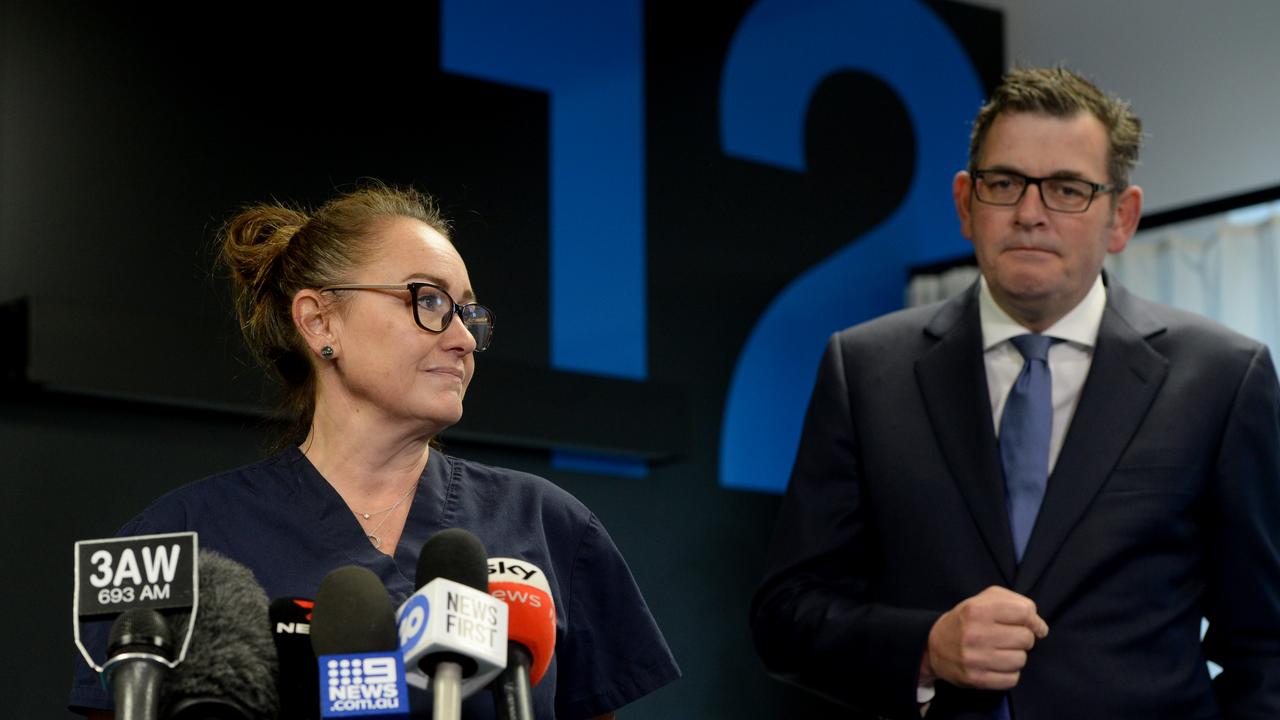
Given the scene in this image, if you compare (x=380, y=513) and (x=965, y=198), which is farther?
(x=965, y=198)

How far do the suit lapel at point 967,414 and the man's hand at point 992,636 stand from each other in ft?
0.58

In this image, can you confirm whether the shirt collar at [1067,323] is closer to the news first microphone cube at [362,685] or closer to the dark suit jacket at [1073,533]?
the dark suit jacket at [1073,533]

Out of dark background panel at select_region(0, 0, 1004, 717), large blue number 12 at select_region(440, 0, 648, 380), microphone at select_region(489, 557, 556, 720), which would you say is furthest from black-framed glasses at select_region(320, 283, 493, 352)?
large blue number 12 at select_region(440, 0, 648, 380)

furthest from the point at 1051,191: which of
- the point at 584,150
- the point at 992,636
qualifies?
the point at 584,150

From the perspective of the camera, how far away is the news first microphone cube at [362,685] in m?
1.43

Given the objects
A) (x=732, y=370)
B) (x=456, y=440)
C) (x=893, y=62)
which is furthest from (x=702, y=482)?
(x=893, y=62)

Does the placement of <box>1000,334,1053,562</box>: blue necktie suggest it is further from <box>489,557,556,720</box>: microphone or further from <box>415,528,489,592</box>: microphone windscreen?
<box>415,528,489,592</box>: microphone windscreen

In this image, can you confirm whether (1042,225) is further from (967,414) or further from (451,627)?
(451,627)

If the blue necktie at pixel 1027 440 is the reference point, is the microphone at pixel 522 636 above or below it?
below

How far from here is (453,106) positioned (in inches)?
181

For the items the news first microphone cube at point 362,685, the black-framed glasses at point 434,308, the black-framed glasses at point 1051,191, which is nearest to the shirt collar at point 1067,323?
the black-framed glasses at point 1051,191

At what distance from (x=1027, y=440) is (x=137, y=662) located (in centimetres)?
139

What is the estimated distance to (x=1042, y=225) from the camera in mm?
2426

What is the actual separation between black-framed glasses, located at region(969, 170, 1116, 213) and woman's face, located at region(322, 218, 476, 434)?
82 cm
